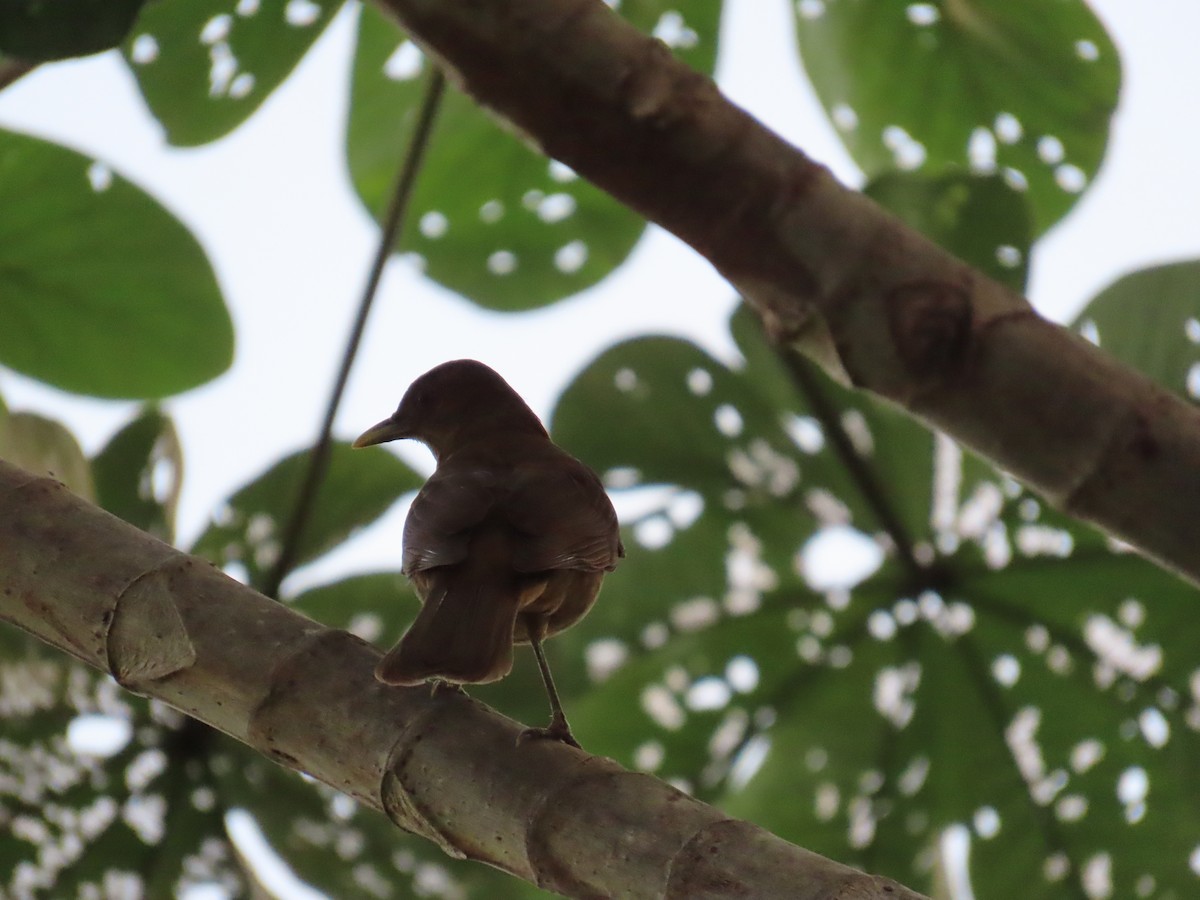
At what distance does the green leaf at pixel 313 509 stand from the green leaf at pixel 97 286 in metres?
0.50

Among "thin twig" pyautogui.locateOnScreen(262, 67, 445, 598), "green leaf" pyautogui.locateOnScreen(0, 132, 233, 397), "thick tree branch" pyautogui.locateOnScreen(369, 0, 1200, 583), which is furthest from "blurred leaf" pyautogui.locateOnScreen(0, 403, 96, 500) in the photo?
"thick tree branch" pyautogui.locateOnScreen(369, 0, 1200, 583)

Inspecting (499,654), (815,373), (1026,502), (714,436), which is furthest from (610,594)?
(499,654)

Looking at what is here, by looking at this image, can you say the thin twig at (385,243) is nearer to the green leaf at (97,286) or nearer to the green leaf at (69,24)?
the green leaf at (97,286)

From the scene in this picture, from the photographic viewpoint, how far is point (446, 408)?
3695mm

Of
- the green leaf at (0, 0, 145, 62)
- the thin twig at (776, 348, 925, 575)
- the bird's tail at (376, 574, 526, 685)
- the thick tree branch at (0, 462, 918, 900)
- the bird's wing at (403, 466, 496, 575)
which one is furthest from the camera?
the thin twig at (776, 348, 925, 575)

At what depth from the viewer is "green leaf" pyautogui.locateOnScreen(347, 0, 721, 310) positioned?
13.3ft

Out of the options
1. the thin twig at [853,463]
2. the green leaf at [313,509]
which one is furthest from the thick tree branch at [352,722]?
the thin twig at [853,463]

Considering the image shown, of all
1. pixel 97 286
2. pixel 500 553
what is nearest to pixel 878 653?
pixel 500 553

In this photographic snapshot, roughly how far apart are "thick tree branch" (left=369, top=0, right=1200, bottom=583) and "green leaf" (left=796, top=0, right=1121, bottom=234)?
6.91 ft

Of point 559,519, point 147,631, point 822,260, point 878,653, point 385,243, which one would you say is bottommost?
point 878,653

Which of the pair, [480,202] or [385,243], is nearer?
[385,243]

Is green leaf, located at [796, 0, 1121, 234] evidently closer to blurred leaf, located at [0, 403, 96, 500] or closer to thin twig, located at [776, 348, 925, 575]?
thin twig, located at [776, 348, 925, 575]

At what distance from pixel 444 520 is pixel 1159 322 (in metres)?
1.95

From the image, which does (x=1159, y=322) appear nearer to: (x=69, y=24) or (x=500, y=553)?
(x=500, y=553)
